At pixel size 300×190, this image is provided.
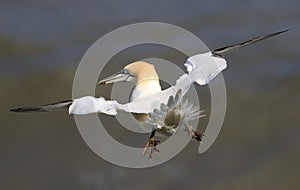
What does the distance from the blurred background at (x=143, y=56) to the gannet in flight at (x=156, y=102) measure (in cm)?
116

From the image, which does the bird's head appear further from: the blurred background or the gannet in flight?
the blurred background

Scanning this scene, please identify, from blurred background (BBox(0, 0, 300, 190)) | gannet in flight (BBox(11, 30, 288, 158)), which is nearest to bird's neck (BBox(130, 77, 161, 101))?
gannet in flight (BBox(11, 30, 288, 158))

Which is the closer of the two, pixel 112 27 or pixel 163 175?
pixel 163 175

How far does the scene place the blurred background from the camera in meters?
3.87

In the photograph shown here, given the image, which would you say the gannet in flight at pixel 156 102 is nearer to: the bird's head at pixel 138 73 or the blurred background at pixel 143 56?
the bird's head at pixel 138 73

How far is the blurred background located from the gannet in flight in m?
1.16

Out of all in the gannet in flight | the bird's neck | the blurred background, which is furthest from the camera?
the blurred background

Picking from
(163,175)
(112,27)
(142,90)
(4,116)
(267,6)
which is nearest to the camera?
(142,90)

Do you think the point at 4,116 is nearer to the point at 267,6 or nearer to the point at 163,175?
the point at 163,175

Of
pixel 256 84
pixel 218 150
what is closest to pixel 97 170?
pixel 218 150

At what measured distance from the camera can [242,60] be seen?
477 centimetres

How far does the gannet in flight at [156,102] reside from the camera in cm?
250

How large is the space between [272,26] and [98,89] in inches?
47.7

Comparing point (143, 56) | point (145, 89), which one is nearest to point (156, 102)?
point (145, 89)
